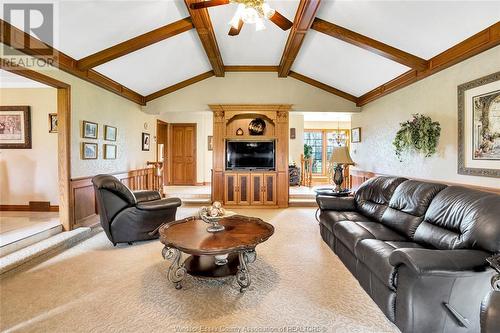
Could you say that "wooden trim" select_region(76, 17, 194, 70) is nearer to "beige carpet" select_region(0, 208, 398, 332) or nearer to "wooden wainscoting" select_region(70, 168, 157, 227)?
"wooden wainscoting" select_region(70, 168, 157, 227)

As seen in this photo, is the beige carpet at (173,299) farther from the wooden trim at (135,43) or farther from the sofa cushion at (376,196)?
the wooden trim at (135,43)

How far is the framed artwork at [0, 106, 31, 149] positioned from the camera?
183 inches

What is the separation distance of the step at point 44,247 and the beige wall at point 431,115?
5.07 m

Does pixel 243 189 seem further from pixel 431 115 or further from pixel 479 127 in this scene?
pixel 479 127

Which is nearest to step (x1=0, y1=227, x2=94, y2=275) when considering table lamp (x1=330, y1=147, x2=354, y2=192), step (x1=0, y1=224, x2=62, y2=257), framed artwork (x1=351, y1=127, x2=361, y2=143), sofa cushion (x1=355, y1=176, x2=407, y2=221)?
step (x1=0, y1=224, x2=62, y2=257)

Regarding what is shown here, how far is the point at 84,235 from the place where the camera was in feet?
12.4

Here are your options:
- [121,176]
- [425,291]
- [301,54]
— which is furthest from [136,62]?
[425,291]

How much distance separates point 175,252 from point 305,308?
4.18 ft

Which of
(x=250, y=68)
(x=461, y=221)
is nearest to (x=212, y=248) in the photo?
(x=461, y=221)

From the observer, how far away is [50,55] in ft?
11.0

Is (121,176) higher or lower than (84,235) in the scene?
higher

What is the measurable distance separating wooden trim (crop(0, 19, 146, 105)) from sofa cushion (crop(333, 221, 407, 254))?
4.19m

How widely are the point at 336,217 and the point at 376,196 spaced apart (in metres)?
0.66

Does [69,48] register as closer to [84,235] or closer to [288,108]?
[84,235]
